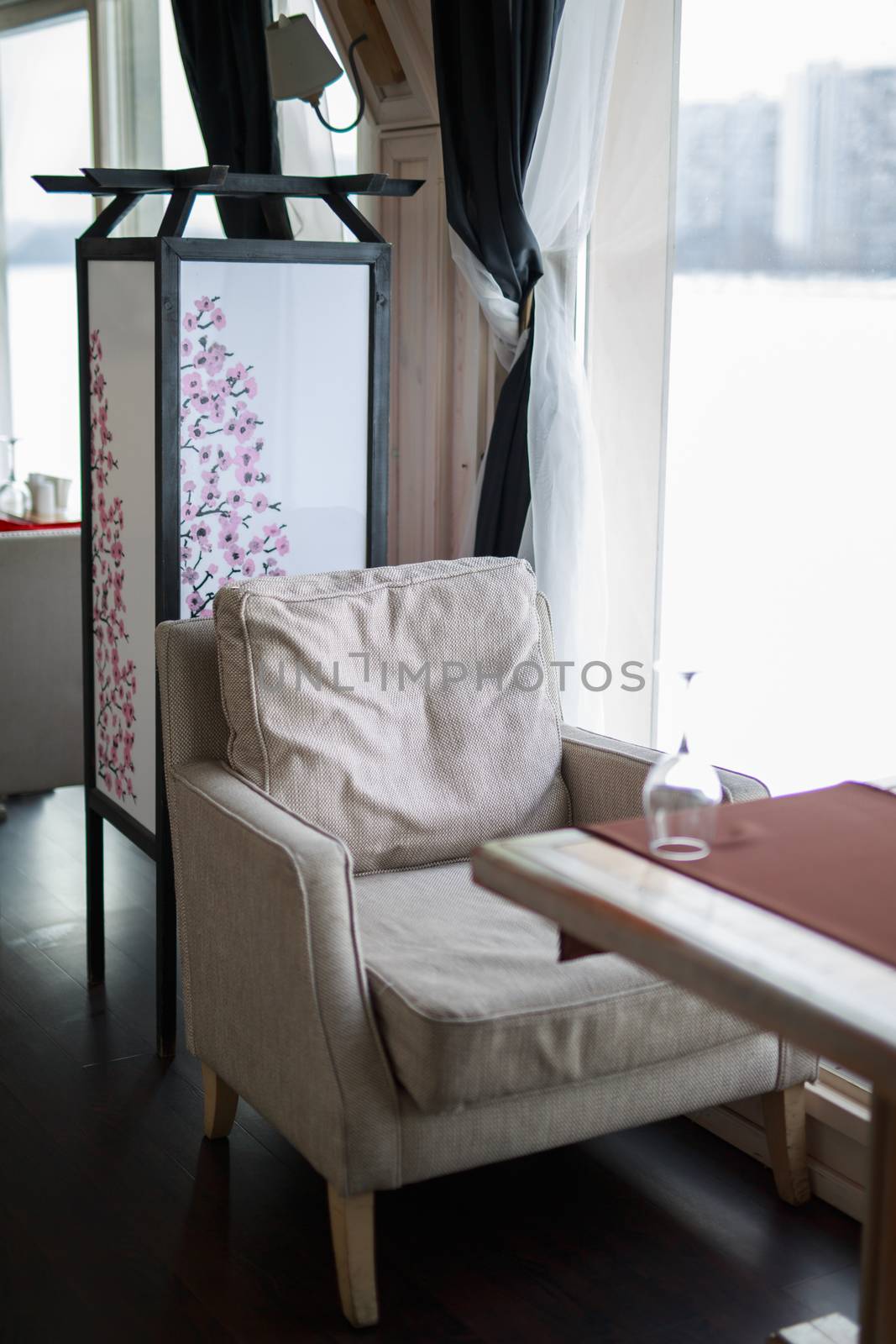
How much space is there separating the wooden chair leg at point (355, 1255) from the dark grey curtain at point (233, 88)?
2397mm

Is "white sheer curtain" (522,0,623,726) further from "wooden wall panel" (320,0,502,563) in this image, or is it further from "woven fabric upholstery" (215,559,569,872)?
"woven fabric upholstery" (215,559,569,872)

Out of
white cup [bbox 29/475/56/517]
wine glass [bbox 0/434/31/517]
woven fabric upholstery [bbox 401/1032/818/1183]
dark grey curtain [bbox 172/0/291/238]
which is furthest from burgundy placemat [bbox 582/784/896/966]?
wine glass [bbox 0/434/31/517]

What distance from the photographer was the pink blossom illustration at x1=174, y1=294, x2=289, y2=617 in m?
2.49

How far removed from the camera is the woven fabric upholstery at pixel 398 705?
224 centimetres

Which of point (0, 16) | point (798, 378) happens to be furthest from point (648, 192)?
point (0, 16)

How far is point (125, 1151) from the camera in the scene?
231cm

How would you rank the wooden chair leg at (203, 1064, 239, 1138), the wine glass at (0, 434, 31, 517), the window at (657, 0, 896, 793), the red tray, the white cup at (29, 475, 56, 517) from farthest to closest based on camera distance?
the wine glass at (0, 434, 31, 517) → the white cup at (29, 475, 56, 517) → the red tray → the window at (657, 0, 896, 793) → the wooden chair leg at (203, 1064, 239, 1138)

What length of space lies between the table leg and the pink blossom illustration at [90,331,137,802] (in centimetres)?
162

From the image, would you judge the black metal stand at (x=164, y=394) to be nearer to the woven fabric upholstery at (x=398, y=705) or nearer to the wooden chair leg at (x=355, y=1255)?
the woven fabric upholstery at (x=398, y=705)

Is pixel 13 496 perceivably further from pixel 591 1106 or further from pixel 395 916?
pixel 591 1106

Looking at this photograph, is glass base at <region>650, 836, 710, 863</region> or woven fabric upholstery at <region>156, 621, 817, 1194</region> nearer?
glass base at <region>650, 836, 710, 863</region>

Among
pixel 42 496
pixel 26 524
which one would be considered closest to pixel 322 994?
pixel 26 524

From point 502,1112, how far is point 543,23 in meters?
1.99

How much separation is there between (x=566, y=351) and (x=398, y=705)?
960mm
